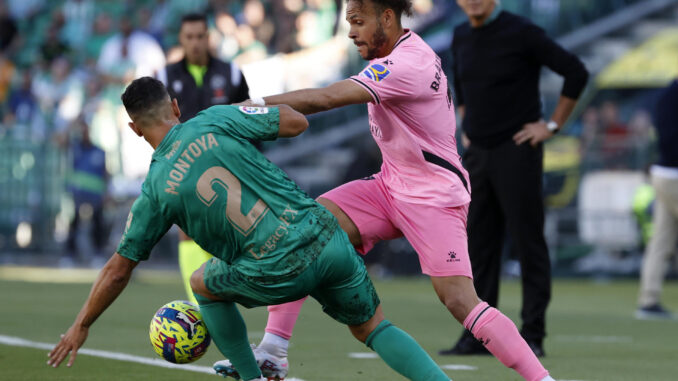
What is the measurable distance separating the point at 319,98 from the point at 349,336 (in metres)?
4.15

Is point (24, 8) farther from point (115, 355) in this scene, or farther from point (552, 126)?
point (552, 126)

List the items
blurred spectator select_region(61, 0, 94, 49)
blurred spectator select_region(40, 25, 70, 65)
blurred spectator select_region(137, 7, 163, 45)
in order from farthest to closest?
blurred spectator select_region(61, 0, 94, 49) < blurred spectator select_region(40, 25, 70, 65) < blurred spectator select_region(137, 7, 163, 45)

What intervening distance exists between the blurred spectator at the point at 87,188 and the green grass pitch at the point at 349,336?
315 centimetres

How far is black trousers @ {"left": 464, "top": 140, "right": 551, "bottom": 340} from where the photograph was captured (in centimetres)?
750

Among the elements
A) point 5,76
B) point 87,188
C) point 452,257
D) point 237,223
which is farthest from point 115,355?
point 5,76

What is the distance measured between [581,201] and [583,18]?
Result: 490 centimetres

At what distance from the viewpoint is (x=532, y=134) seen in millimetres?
7520

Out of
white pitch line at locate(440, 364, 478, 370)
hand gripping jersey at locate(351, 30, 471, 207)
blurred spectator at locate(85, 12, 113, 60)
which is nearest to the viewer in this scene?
hand gripping jersey at locate(351, 30, 471, 207)

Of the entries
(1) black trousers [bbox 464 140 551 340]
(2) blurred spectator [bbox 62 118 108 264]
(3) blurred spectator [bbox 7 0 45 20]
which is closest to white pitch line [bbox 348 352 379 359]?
(1) black trousers [bbox 464 140 551 340]

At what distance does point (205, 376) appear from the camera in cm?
622

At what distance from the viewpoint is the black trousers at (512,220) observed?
7.50 metres

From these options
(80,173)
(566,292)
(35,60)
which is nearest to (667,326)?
(566,292)

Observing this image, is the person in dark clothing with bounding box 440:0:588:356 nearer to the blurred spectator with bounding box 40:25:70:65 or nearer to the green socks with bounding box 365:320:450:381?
the green socks with bounding box 365:320:450:381

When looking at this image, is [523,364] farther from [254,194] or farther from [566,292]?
[566,292]
